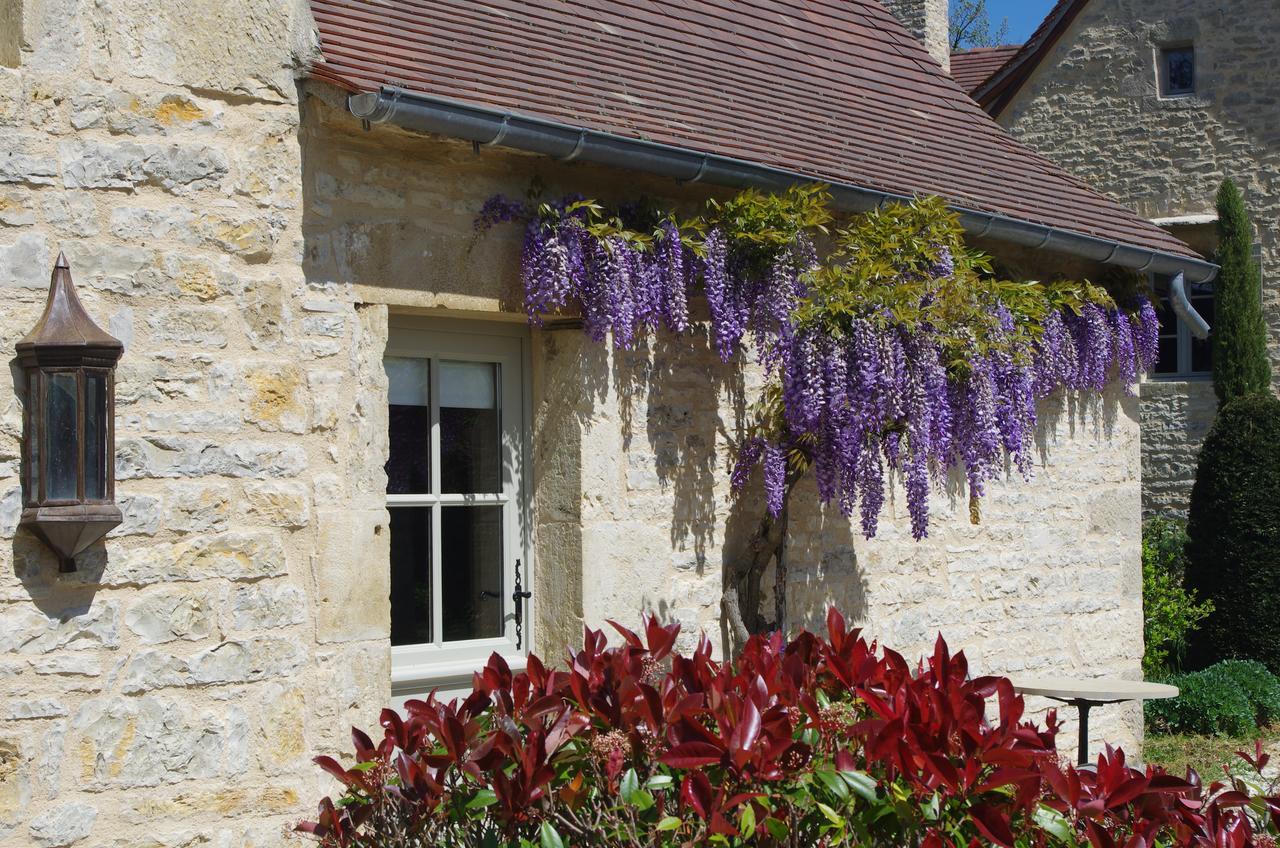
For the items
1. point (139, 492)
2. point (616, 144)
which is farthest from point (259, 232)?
point (616, 144)

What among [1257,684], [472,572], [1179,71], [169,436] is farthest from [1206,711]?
Result: [169,436]

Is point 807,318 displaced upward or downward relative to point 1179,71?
downward

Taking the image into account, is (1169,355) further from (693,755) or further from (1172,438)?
(693,755)

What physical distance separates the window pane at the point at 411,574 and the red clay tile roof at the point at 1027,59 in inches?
446

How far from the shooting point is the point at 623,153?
504 centimetres

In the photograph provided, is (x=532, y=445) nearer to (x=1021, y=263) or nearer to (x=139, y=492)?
(x=139, y=492)

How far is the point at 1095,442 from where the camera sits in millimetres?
7621

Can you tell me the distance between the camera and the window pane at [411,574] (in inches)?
197

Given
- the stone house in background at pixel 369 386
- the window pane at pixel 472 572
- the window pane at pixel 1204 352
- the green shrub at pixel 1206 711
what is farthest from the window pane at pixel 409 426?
the window pane at pixel 1204 352

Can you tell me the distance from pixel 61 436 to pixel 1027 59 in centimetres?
1284

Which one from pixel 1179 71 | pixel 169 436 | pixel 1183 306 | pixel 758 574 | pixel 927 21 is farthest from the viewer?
pixel 1179 71

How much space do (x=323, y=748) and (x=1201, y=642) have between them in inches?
345

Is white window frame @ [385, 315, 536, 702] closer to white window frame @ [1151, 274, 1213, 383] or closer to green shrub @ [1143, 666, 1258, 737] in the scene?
green shrub @ [1143, 666, 1258, 737]

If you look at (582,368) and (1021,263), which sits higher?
(1021,263)
